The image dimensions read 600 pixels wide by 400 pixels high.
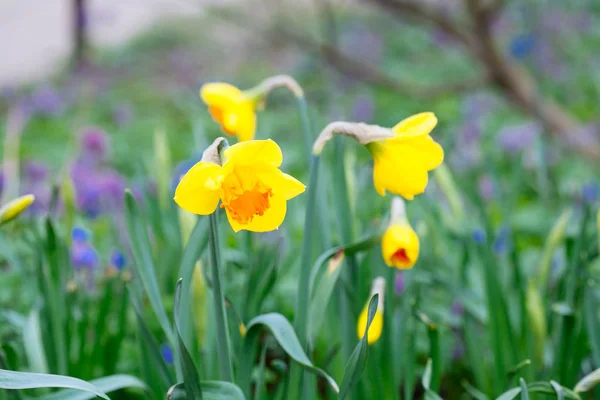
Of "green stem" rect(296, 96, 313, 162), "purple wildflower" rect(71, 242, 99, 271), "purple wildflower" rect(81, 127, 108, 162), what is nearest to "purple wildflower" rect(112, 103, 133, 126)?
"purple wildflower" rect(81, 127, 108, 162)

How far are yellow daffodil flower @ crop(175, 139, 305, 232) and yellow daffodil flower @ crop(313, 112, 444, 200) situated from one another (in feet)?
0.47

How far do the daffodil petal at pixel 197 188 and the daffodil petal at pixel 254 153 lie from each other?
0.02 meters

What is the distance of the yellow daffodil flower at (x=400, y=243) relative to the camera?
95 centimetres

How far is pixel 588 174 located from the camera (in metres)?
2.90

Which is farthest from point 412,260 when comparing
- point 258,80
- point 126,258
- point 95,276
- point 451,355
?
point 258,80

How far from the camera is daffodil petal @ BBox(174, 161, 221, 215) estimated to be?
2.31 feet

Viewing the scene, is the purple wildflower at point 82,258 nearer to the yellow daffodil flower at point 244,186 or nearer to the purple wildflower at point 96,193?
the purple wildflower at point 96,193

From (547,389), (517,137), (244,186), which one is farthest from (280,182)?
(517,137)

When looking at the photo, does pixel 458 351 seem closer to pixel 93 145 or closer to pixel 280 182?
pixel 280 182

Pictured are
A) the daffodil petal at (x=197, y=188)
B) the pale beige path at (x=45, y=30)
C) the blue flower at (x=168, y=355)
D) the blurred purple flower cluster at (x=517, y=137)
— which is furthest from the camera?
the pale beige path at (x=45, y=30)

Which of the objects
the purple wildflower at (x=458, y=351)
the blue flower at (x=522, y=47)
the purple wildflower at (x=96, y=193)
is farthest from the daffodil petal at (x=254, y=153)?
the blue flower at (x=522, y=47)

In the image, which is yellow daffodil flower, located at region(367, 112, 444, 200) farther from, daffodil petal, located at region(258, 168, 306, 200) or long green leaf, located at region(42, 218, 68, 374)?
long green leaf, located at region(42, 218, 68, 374)

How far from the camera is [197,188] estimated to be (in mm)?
709

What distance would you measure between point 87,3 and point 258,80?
1739mm
